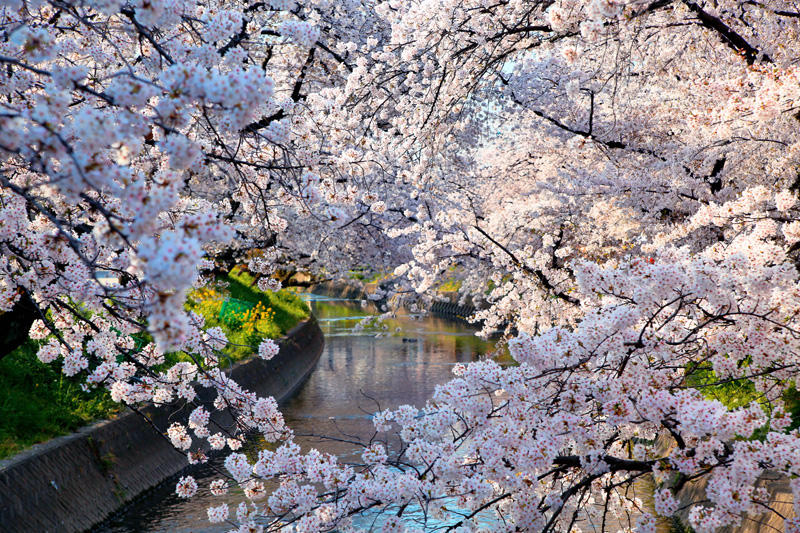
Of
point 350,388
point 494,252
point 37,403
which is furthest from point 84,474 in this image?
point 350,388

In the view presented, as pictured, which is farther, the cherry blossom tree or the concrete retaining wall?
the concrete retaining wall

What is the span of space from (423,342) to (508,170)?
398 inches

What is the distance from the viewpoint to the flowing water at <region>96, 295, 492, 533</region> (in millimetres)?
8922

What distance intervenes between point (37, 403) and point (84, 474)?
40.9 inches

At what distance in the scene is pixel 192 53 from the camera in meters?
3.35

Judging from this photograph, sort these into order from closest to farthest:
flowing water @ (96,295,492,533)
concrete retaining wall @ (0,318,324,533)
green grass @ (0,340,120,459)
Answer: concrete retaining wall @ (0,318,324,533) → green grass @ (0,340,120,459) → flowing water @ (96,295,492,533)

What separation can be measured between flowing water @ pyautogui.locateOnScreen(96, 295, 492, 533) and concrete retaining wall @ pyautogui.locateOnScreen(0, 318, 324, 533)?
0.27 metres

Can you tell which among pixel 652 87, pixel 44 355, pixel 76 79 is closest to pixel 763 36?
pixel 76 79

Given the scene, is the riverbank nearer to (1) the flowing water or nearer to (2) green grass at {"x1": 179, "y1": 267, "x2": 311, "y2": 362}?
(1) the flowing water

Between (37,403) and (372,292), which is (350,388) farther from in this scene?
(372,292)

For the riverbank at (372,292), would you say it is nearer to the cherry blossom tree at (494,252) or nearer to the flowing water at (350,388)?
the flowing water at (350,388)

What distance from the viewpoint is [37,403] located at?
27.7 feet

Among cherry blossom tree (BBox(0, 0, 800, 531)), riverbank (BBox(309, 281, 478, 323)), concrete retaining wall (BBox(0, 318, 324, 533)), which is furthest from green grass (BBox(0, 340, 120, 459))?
riverbank (BBox(309, 281, 478, 323))

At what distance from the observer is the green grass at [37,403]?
7664 millimetres
